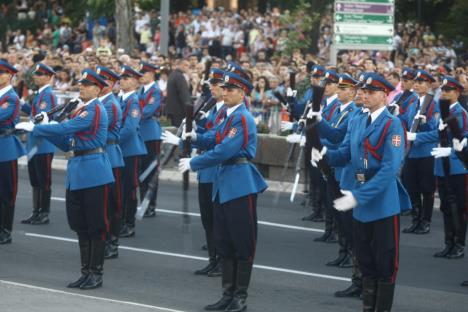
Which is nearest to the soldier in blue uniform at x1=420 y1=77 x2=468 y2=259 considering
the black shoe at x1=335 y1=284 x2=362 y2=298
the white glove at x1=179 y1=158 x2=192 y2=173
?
the black shoe at x1=335 y1=284 x2=362 y2=298

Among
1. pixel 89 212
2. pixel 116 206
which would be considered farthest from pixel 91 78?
pixel 116 206

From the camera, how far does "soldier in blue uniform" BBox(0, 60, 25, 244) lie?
14.0 metres

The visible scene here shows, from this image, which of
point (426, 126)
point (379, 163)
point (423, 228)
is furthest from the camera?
point (423, 228)

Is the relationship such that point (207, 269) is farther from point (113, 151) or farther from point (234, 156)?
point (234, 156)

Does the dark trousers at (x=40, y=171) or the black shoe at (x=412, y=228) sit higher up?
the dark trousers at (x=40, y=171)

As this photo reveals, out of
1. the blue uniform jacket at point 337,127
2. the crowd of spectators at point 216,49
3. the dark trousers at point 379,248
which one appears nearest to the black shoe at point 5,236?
the blue uniform jacket at point 337,127

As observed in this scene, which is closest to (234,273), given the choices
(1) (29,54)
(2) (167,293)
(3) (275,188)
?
(2) (167,293)

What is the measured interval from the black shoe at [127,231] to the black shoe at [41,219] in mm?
1394

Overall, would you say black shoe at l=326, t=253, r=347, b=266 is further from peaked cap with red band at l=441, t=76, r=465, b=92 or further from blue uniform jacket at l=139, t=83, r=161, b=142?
blue uniform jacket at l=139, t=83, r=161, b=142

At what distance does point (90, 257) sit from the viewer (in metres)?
11.6

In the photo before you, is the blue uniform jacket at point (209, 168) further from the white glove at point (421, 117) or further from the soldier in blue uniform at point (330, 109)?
the white glove at point (421, 117)

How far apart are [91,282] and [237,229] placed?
174 cm

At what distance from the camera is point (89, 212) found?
11.6 m

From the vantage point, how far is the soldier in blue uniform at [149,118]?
51.7ft
